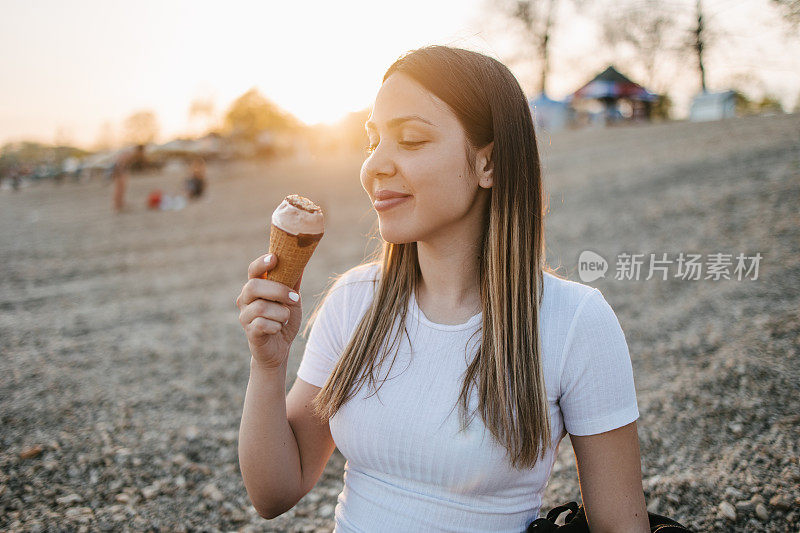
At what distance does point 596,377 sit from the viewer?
1.74 m

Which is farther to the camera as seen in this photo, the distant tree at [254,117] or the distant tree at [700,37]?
the distant tree at [254,117]

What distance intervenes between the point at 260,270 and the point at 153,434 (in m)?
3.59

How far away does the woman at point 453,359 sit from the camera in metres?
1.75

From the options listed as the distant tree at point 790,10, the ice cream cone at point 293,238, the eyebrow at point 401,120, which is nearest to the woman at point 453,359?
the eyebrow at point 401,120

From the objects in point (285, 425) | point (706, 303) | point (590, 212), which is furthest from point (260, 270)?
point (590, 212)

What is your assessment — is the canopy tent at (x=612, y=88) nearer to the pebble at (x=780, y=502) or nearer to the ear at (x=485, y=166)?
the pebble at (x=780, y=502)

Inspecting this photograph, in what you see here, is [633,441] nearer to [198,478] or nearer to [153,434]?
[198,478]

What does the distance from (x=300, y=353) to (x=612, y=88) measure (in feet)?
97.9

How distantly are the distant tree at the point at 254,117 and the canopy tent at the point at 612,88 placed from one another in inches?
1219

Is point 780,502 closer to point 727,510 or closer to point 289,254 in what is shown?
point 727,510

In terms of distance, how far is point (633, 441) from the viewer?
177 cm

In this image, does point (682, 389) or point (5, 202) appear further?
point (5, 202)

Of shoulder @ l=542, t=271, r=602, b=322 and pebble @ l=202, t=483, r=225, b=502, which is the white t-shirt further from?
pebble @ l=202, t=483, r=225, b=502

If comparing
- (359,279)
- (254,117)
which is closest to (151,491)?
(359,279)
